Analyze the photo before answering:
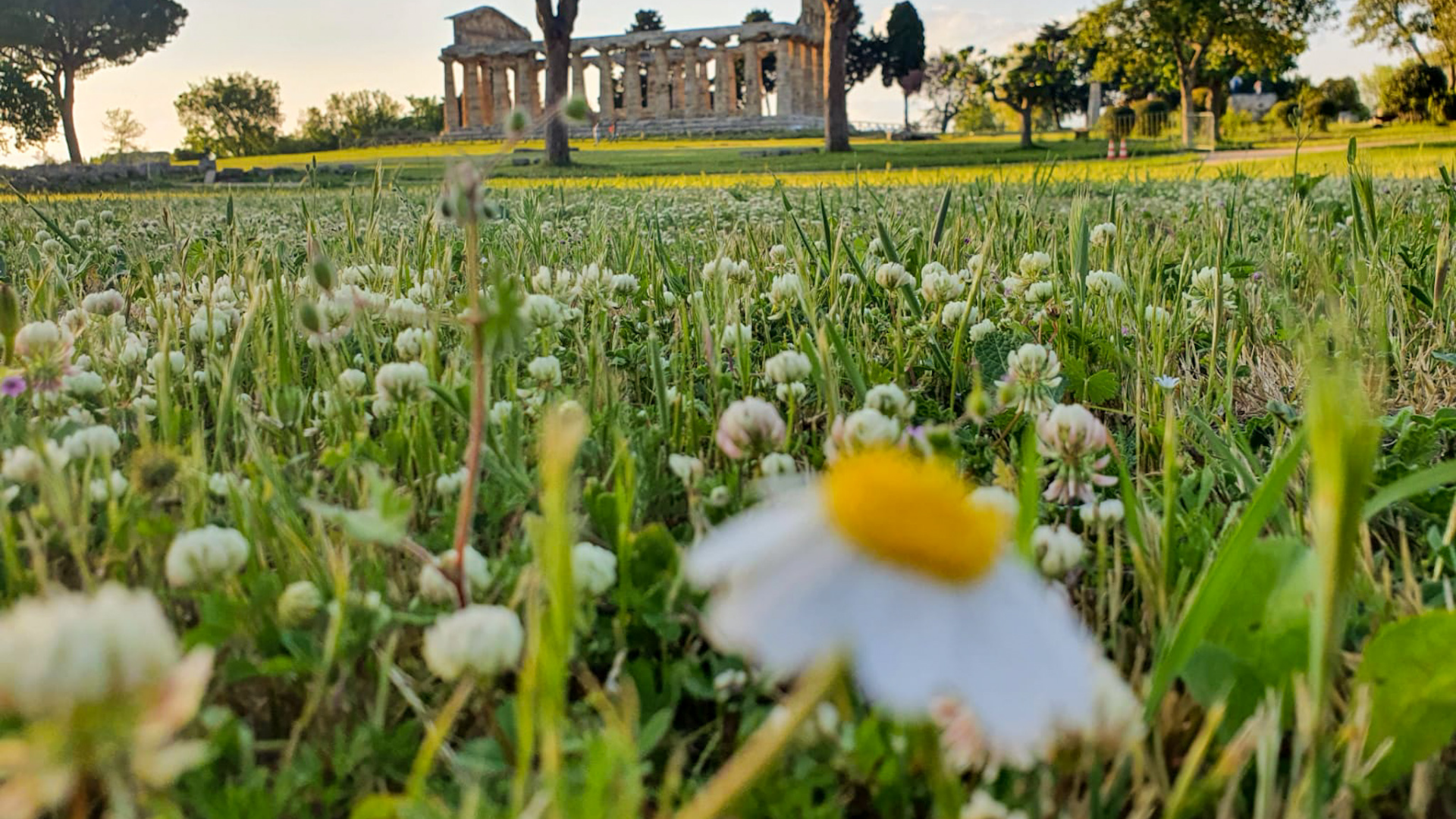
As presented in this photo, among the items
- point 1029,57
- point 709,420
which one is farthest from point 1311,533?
point 1029,57

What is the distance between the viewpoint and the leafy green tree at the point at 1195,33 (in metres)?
31.9

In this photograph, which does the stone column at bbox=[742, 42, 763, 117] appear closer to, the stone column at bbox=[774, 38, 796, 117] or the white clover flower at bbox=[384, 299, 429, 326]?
the stone column at bbox=[774, 38, 796, 117]

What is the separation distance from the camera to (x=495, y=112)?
48.7m

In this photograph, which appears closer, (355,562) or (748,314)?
(355,562)

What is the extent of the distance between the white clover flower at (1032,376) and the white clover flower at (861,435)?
0.37 metres

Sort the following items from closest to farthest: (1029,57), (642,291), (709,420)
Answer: (709,420) < (642,291) < (1029,57)

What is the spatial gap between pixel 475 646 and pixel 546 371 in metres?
0.64

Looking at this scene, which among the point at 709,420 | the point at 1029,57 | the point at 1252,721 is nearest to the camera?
the point at 1252,721

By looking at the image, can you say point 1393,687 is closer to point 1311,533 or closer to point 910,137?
point 1311,533

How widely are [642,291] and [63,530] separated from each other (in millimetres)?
1447

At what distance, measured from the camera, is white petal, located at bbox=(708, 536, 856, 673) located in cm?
34

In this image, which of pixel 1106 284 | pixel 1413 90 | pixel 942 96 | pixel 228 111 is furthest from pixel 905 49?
pixel 1106 284

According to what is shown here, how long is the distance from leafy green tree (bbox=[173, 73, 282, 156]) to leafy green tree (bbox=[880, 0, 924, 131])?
112ft

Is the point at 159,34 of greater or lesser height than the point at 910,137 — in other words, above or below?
above
